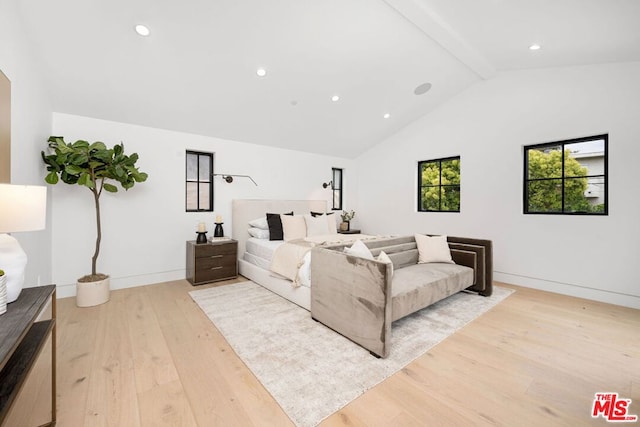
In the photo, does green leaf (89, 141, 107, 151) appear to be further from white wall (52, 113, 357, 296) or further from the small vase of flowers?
the small vase of flowers

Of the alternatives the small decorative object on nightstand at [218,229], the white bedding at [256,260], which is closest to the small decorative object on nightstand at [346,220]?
the white bedding at [256,260]

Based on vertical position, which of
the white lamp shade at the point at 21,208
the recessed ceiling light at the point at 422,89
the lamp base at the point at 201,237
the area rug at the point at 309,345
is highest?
the recessed ceiling light at the point at 422,89

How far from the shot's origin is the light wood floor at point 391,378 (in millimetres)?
1517

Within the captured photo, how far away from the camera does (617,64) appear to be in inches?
125

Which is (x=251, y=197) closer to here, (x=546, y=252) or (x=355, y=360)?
(x=355, y=360)

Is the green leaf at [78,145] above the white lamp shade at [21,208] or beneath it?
above

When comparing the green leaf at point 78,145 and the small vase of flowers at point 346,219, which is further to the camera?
the small vase of flowers at point 346,219

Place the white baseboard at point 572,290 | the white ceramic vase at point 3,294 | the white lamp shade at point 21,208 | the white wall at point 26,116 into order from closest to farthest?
the white ceramic vase at point 3,294
the white lamp shade at point 21,208
the white wall at point 26,116
the white baseboard at point 572,290

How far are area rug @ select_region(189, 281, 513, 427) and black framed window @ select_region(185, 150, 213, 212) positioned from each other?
1474 mm

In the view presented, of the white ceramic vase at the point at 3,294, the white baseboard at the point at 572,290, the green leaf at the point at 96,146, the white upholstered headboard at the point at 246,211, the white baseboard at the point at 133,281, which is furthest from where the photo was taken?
the white upholstered headboard at the point at 246,211

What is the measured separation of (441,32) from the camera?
9.98ft

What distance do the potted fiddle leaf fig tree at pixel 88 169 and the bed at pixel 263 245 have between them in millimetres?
1594
